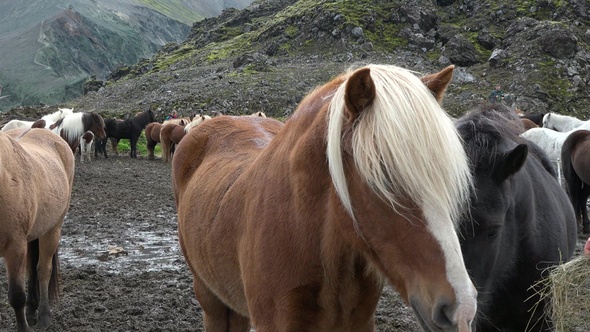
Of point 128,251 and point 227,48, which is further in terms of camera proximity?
point 227,48

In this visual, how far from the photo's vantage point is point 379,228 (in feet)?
6.28

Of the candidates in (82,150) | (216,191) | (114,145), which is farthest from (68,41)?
(216,191)

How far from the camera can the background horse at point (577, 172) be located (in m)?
9.19

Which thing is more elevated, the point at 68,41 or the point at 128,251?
the point at 128,251

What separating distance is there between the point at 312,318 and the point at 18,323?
360 cm

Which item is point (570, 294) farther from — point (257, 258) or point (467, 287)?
point (257, 258)

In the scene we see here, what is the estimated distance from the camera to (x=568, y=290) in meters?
2.76

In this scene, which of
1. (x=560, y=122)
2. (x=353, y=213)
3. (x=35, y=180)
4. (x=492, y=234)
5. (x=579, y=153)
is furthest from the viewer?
(x=560, y=122)

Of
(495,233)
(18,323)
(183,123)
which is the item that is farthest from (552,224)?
(183,123)

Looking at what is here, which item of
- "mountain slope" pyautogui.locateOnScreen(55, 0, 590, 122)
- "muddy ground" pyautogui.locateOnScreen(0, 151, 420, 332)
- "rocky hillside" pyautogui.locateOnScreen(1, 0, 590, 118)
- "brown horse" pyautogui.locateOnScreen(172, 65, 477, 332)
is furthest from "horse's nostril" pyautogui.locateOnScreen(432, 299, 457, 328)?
"mountain slope" pyautogui.locateOnScreen(55, 0, 590, 122)

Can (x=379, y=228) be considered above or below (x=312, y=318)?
above

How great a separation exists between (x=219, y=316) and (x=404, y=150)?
2128 millimetres

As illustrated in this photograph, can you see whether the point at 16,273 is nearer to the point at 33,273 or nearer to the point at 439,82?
the point at 33,273

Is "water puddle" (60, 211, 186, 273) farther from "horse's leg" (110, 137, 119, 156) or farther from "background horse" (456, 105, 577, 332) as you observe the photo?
"horse's leg" (110, 137, 119, 156)
